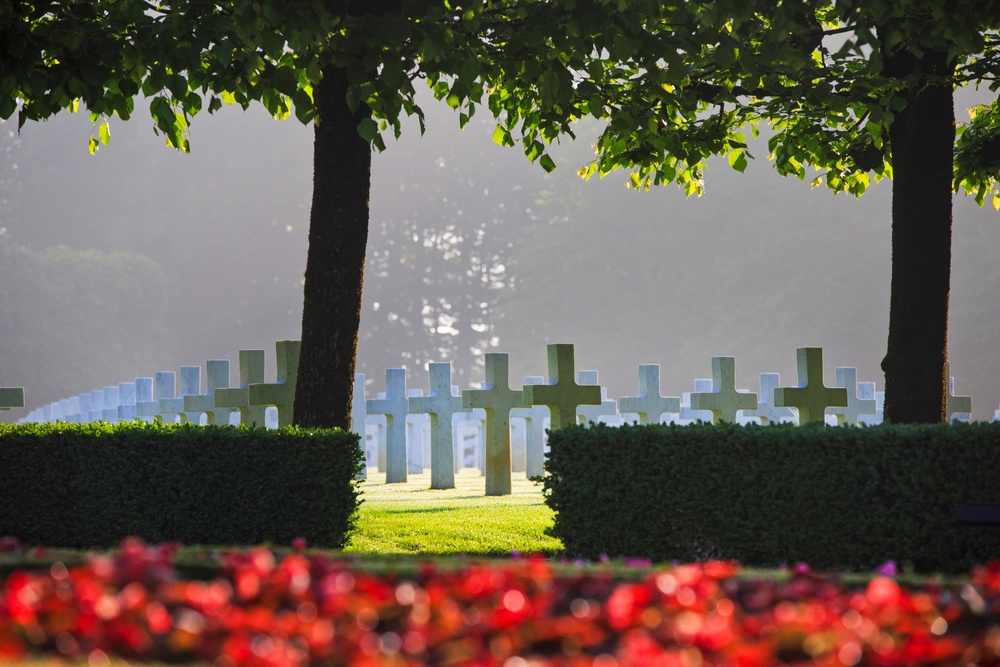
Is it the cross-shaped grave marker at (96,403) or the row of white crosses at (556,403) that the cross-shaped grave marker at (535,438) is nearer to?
the row of white crosses at (556,403)

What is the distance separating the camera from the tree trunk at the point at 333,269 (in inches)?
396

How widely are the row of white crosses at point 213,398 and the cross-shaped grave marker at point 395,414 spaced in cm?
196

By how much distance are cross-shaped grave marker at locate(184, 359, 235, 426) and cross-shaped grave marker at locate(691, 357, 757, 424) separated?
21.4 ft

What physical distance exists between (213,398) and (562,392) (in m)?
5.54

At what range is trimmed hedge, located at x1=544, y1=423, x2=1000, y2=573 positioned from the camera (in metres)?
7.40

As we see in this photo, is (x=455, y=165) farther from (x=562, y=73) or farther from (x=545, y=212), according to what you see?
(x=562, y=73)

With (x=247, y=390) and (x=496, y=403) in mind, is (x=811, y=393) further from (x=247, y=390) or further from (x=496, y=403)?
(x=247, y=390)

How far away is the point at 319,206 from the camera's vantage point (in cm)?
1022

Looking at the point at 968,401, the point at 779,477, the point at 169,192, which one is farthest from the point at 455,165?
the point at 779,477

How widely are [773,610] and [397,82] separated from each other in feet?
18.4

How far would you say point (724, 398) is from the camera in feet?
52.2

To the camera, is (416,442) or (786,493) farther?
(416,442)

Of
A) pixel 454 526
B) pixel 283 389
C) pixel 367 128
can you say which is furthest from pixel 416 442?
pixel 367 128

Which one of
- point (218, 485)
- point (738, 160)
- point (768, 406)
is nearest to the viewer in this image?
point (218, 485)
